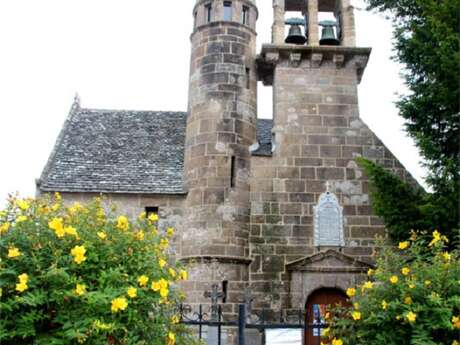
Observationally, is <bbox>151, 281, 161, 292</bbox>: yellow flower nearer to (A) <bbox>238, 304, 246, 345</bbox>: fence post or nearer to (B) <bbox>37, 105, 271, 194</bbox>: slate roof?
(A) <bbox>238, 304, 246, 345</bbox>: fence post

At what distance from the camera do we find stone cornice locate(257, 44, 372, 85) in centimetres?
1417

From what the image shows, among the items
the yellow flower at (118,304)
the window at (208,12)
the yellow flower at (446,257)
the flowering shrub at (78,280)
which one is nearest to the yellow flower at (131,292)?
the flowering shrub at (78,280)

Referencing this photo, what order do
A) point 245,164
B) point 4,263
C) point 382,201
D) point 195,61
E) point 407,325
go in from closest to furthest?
point 4,263, point 407,325, point 382,201, point 245,164, point 195,61

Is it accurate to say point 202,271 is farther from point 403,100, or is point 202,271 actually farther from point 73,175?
point 403,100

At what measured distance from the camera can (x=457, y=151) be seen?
1019 cm

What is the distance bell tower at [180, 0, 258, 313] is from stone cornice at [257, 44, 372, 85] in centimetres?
58

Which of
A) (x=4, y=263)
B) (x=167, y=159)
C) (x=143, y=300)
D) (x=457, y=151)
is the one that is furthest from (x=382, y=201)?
(x=4, y=263)

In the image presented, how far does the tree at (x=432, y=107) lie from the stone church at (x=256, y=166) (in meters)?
2.39

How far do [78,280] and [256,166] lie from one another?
956cm

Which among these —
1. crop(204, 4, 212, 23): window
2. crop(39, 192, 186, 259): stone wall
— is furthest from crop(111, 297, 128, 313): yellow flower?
crop(204, 4, 212, 23): window

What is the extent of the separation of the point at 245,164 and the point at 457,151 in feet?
17.6

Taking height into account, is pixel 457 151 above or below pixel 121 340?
above

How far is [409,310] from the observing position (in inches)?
187

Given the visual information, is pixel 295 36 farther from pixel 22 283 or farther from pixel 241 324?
pixel 22 283
